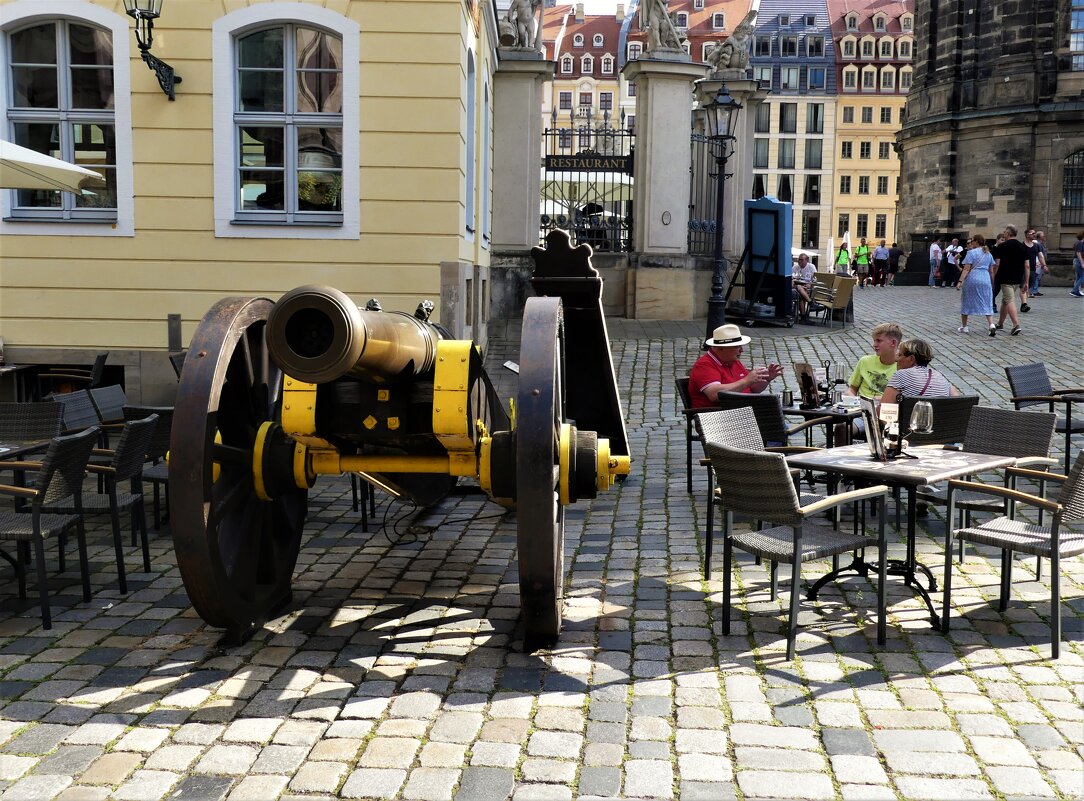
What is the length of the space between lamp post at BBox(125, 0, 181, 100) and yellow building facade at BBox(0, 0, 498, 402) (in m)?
0.17

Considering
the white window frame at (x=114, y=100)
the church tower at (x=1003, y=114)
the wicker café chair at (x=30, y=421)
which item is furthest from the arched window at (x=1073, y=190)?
the wicker café chair at (x=30, y=421)

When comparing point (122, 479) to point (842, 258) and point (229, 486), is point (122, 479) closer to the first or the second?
point (229, 486)

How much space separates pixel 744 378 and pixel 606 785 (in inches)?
207

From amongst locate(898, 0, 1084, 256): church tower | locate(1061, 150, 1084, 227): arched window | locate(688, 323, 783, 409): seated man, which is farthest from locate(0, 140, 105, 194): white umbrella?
locate(1061, 150, 1084, 227): arched window

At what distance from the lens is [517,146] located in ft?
68.4

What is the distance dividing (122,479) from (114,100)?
5730 mm

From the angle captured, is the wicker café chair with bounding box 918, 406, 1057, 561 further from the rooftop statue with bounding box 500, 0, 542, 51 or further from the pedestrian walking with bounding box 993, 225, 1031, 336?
the rooftop statue with bounding box 500, 0, 542, 51

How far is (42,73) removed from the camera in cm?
1162

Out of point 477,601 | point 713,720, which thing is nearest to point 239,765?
point 713,720

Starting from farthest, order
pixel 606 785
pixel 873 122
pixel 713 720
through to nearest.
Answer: pixel 873 122
pixel 713 720
pixel 606 785

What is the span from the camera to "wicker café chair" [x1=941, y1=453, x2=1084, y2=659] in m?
5.58

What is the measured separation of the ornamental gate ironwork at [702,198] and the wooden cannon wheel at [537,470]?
17.6 metres

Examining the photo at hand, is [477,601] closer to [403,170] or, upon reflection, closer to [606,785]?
[606,785]

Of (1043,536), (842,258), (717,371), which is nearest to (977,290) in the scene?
(717,371)
